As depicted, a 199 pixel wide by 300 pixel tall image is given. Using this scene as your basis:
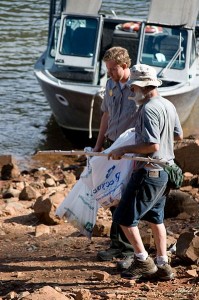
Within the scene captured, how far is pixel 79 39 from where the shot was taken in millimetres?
15758

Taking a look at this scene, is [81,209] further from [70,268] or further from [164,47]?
[164,47]

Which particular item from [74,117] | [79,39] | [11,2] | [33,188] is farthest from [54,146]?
[11,2]

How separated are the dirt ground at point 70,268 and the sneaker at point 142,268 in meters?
0.07

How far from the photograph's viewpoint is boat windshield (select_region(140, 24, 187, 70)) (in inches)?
608

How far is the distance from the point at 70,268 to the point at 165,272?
36.0 inches

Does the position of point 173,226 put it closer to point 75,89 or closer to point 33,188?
point 33,188

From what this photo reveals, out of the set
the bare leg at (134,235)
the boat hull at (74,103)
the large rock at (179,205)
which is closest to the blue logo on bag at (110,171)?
the bare leg at (134,235)

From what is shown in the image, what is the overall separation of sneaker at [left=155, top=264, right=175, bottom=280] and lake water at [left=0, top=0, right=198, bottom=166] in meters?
8.35

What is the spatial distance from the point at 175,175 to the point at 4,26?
18522mm

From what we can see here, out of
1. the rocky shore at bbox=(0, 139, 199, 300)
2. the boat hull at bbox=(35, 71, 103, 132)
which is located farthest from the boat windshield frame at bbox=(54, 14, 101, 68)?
the rocky shore at bbox=(0, 139, 199, 300)

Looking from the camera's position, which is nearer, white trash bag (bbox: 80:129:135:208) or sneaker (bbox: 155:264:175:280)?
sneaker (bbox: 155:264:175:280)

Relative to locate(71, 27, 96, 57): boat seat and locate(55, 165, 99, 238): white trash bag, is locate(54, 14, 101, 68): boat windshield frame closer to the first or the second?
locate(71, 27, 96, 57): boat seat

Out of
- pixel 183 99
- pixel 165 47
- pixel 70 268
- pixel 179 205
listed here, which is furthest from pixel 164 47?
pixel 70 268

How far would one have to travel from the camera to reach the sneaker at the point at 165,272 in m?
6.75
